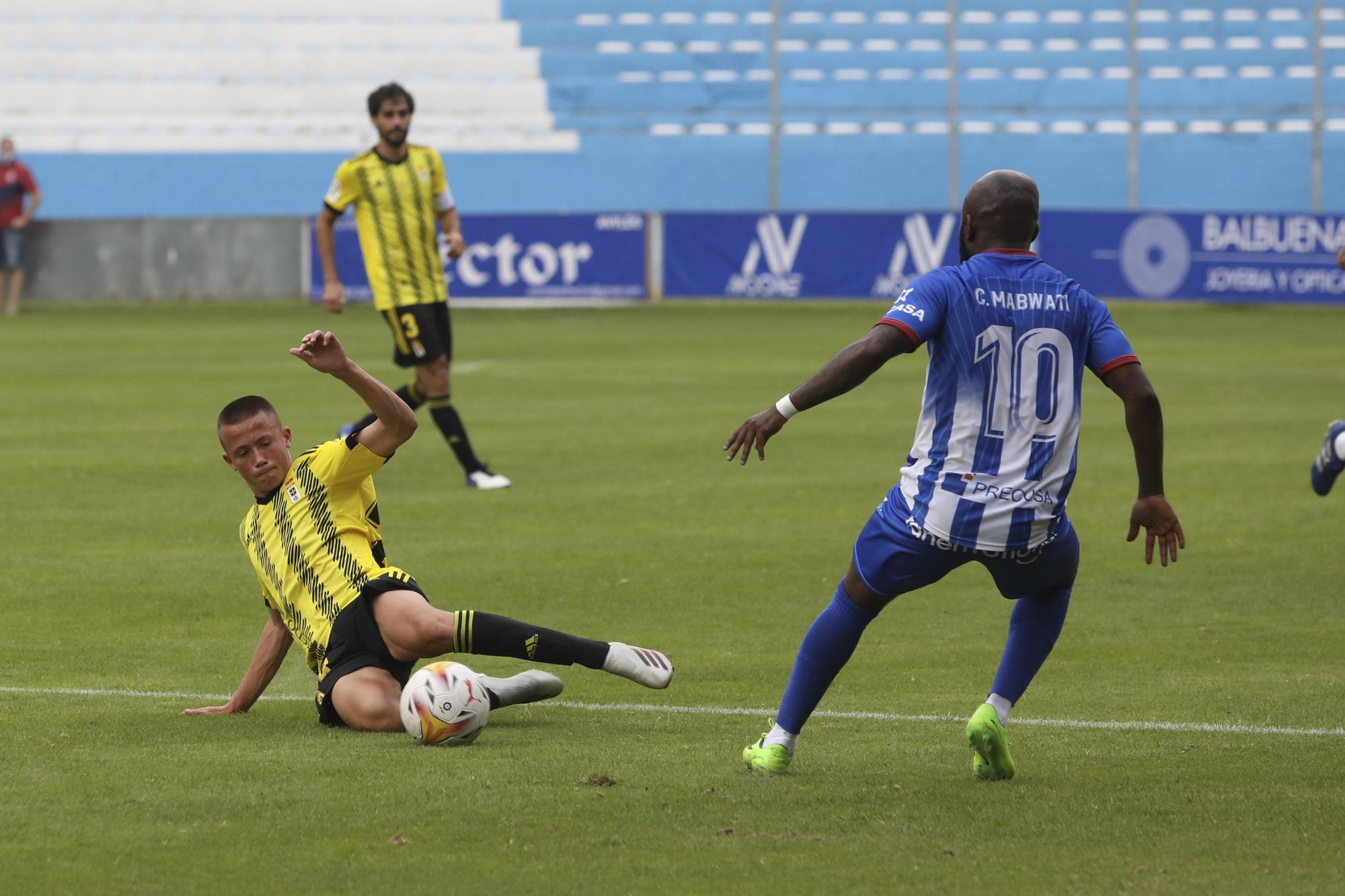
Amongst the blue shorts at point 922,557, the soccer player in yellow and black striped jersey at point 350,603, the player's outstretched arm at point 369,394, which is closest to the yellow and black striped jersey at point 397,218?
the soccer player in yellow and black striped jersey at point 350,603

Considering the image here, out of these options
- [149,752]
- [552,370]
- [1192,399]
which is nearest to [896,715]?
[149,752]

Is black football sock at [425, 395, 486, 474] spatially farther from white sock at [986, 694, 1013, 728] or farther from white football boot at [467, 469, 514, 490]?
white sock at [986, 694, 1013, 728]

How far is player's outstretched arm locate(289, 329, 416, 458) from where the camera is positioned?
513 centimetres

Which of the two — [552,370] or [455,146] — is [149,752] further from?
[455,146]

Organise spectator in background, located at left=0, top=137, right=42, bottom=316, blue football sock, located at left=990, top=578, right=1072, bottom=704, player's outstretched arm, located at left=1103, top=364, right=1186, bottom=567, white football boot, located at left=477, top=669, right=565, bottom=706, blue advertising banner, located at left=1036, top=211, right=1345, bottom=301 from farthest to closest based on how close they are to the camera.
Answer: spectator in background, located at left=0, top=137, right=42, bottom=316
blue advertising banner, located at left=1036, top=211, right=1345, bottom=301
white football boot, located at left=477, top=669, right=565, bottom=706
blue football sock, located at left=990, top=578, right=1072, bottom=704
player's outstretched arm, located at left=1103, top=364, right=1186, bottom=567

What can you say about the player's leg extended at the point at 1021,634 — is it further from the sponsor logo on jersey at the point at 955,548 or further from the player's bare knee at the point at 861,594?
the player's bare knee at the point at 861,594

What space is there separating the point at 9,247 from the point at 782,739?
24392mm

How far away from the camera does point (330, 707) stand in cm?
549

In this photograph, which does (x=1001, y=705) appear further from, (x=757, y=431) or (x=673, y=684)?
(x=673, y=684)

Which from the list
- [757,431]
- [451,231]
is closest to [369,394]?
A: [757,431]

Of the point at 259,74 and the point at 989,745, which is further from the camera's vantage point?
the point at 259,74

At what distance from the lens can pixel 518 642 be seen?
5.50 meters

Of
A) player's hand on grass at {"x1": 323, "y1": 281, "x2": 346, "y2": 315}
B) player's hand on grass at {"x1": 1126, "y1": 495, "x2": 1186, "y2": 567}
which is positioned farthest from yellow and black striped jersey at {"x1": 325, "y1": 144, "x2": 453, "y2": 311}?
player's hand on grass at {"x1": 1126, "y1": 495, "x2": 1186, "y2": 567}

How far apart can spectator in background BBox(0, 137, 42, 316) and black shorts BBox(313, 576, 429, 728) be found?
22.8 meters
